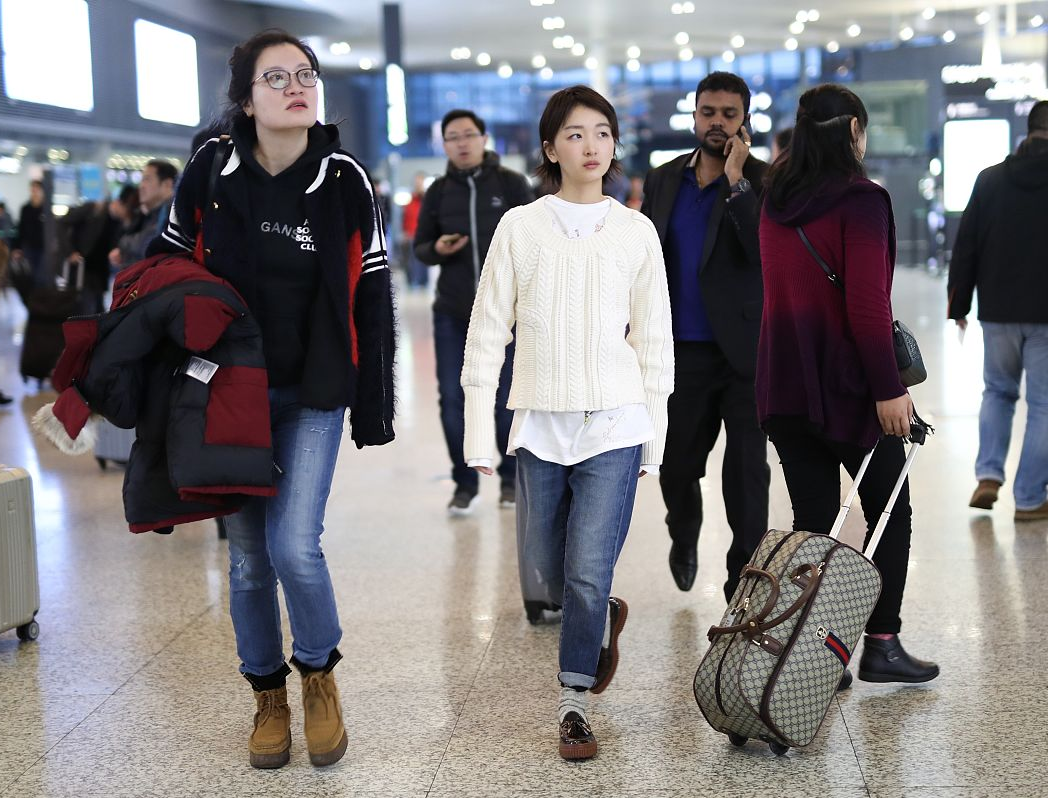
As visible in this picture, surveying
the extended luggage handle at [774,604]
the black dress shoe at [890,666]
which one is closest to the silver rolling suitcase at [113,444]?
the black dress shoe at [890,666]

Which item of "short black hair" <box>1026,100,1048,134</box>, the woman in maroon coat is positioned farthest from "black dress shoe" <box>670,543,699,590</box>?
"short black hair" <box>1026,100,1048,134</box>

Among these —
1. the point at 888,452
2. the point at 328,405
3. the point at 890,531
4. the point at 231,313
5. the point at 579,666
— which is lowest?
the point at 579,666

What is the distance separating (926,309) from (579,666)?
48.2ft

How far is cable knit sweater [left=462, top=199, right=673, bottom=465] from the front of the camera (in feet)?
Result: 9.79

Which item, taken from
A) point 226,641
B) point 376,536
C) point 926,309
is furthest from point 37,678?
point 926,309

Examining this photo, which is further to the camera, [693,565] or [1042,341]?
[1042,341]

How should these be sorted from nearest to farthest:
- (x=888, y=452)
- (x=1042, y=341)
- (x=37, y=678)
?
(x=888, y=452), (x=37, y=678), (x=1042, y=341)

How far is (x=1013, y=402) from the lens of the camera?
5629 millimetres

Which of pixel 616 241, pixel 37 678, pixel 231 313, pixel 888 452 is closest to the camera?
pixel 231 313

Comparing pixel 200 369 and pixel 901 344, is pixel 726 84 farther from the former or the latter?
pixel 200 369

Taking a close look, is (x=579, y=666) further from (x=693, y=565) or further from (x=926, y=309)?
(x=926, y=309)

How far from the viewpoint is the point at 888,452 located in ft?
11.0

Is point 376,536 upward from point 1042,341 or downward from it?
downward

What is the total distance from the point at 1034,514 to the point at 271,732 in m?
3.61
